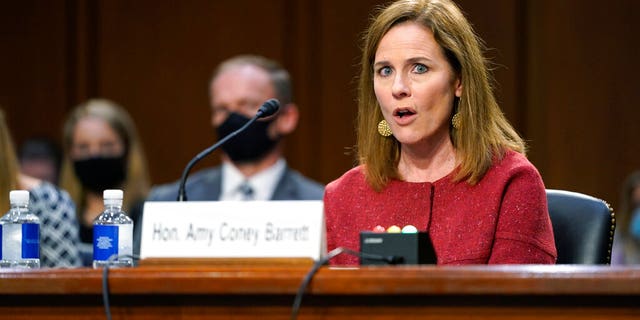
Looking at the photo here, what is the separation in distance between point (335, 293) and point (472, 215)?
34.3 inches

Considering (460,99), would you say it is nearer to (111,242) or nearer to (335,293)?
(111,242)

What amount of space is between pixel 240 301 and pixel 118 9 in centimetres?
461

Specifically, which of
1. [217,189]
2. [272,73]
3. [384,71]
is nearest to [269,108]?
[384,71]

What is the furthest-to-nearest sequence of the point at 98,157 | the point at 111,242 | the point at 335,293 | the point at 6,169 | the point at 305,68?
the point at 305,68
the point at 98,157
the point at 6,169
the point at 111,242
the point at 335,293

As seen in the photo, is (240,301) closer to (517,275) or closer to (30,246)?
(517,275)

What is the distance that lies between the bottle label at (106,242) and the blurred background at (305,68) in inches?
140

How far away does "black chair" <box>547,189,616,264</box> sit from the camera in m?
2.45

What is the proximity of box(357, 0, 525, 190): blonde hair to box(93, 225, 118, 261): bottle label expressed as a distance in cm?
68

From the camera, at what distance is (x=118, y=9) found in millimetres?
6105

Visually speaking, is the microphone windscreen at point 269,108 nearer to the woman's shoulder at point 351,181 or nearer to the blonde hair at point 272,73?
the woman's shoulder at point 351,181

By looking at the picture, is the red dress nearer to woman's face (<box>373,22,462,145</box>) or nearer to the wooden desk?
woman's face (<box>373,22,462,145</box>)

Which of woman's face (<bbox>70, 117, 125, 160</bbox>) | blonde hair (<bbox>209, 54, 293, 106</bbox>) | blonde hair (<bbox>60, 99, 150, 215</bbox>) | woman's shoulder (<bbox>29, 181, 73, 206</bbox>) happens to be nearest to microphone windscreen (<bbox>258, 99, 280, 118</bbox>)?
woman's shoulder (<bbox>29, 181, 73, 206</bbox>)

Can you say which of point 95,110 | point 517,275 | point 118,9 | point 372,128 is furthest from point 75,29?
point 517,275

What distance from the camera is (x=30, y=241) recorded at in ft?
7.63
